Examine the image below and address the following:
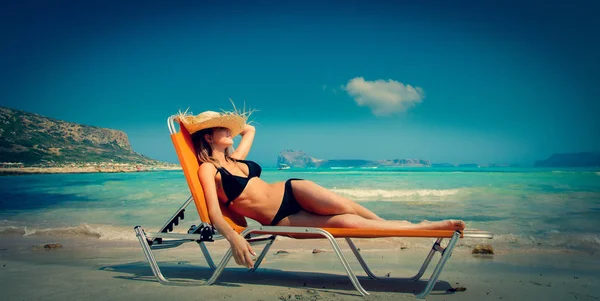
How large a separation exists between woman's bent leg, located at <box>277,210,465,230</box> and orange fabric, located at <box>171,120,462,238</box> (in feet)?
0.35

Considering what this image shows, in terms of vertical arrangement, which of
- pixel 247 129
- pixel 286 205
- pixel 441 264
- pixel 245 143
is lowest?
pixel 441 264

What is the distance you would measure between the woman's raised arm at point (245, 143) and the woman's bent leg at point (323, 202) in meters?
0.96

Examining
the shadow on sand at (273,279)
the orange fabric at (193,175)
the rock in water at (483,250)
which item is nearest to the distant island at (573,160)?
the rock in water at (483,250)

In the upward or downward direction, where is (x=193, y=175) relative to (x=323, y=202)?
upward

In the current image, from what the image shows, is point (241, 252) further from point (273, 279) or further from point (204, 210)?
point (273, 279)

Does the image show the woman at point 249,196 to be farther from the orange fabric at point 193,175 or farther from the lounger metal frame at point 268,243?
the lounger metal frame at point 268,243

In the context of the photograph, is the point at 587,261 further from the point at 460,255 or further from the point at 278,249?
the point at 278,249

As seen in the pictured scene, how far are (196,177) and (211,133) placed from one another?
1.74 feet

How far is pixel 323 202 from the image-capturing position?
12.6 ft

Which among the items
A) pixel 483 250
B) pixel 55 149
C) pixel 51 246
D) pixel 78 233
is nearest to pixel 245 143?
Result: pixel 483 250

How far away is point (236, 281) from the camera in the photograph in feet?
13.6

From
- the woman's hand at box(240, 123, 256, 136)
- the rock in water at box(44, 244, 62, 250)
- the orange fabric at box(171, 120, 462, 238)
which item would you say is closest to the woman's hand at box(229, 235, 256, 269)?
the orange fabric at box(171, 120, 462, 238)

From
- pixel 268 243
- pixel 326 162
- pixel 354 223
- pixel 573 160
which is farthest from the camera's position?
pixel 326 162

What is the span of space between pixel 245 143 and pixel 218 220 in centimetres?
137
